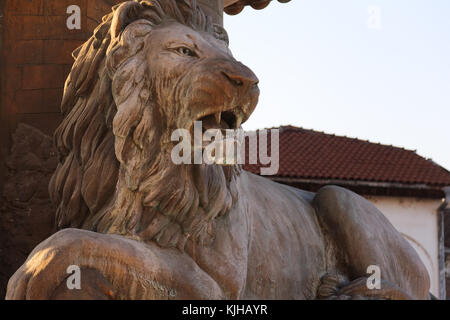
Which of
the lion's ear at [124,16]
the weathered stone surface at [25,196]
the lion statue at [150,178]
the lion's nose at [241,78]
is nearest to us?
the lion statue at [150,178]

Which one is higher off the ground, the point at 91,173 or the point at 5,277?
the point at 91,173

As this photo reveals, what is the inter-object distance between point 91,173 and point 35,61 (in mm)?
1355

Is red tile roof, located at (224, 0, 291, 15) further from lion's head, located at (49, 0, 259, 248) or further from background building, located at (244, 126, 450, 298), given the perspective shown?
background building, located at (244, 126, 450, 298)

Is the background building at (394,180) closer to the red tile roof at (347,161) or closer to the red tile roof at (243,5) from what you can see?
the red tile roof at (347,161)

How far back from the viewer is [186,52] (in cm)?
396

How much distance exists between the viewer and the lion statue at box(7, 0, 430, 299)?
11.7ft

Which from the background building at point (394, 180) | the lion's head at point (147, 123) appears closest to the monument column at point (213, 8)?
the lion's head at point (147, 123)

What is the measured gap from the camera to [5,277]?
4.80m

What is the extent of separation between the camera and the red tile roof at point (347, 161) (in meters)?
21.4
